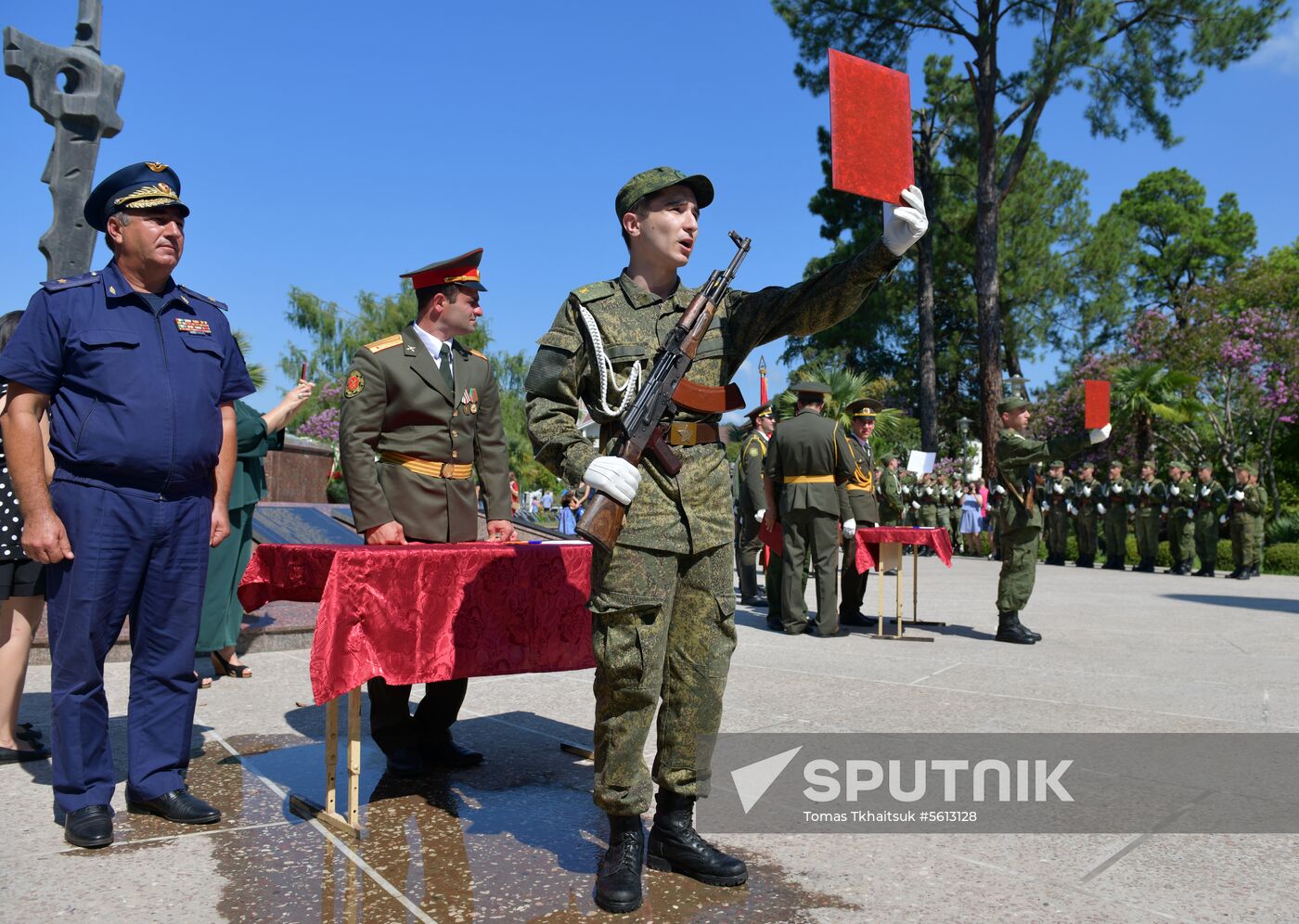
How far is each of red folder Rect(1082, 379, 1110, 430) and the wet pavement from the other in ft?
5.92

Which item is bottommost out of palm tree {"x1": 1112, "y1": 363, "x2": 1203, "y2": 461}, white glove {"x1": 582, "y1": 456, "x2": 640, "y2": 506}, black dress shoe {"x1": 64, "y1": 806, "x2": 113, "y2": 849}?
black dress shoe {"x1": 64, "y1": 806, "x2": 113, "y2": 849}

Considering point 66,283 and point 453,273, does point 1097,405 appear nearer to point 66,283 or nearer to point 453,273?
point 453,273

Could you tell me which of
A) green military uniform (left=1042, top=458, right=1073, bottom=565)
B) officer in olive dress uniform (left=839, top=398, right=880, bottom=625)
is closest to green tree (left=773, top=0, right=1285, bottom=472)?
green military uniform (left=1042, top=458, right=1073, bottom=565)

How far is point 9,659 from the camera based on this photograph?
170 inches

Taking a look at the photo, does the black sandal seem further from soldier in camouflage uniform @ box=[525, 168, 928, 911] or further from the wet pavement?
soldier in camouflage uniform @ box=[525, 168, 928, 911]

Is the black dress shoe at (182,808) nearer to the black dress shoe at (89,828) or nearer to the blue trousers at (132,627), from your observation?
the blue trousers at (132,627)

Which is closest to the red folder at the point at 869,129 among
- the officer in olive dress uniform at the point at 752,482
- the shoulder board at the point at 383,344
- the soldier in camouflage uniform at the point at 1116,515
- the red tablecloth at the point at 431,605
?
the red tablecloth at the point at 431,605

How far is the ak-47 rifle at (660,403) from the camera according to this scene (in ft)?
8.99

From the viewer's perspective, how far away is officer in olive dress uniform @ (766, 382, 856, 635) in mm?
8320

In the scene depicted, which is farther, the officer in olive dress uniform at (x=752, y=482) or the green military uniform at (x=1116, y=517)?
the green military uniform at (x=1116, y=517)

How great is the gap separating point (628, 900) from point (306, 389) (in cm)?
399

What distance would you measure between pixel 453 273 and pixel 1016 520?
5.41 m

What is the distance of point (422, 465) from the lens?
4.14 meters

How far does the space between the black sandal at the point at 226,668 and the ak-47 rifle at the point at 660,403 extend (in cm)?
442
